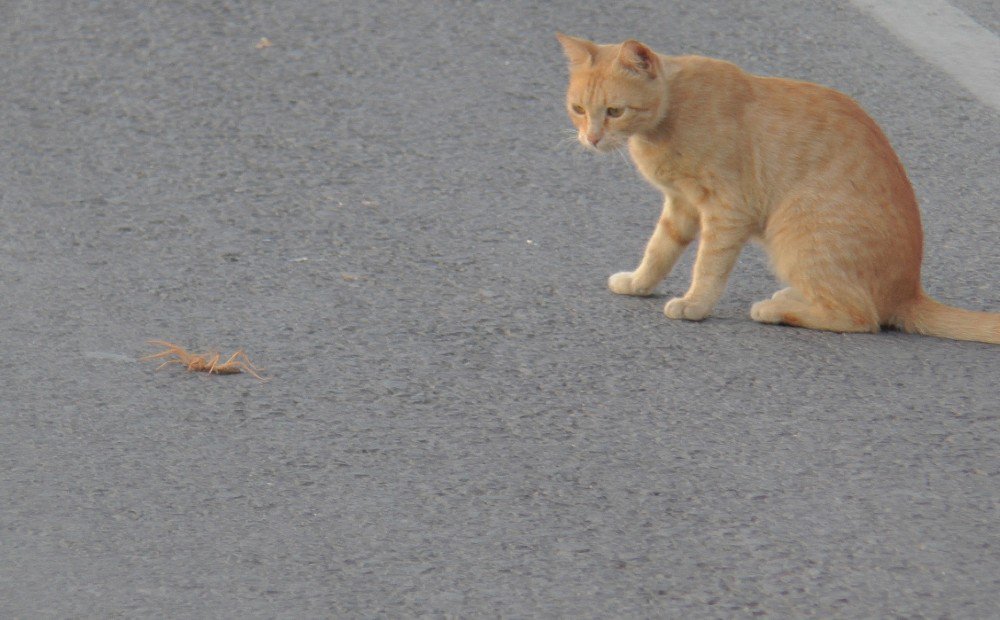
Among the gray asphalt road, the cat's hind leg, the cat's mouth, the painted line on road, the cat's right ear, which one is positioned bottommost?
the gray asphalt road

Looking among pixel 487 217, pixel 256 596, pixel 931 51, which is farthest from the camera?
pixel 931 51

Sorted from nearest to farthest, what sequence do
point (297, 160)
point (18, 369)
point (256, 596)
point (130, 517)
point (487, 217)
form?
point (256, 596) → point (130, 517) → point (18, 369) → point (487, 217) → point (297, 160)

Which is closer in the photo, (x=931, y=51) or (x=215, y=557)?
(x=215, y=557)

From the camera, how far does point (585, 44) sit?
407 cm

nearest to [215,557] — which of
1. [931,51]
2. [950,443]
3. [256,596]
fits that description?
[256,596]

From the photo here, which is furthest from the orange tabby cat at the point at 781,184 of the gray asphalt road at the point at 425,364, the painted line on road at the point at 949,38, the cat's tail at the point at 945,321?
the painted line on road at the point at 949,38

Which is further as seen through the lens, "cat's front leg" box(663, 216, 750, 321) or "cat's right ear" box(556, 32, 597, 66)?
"cat's right ear" box(556, 32, 597, 66)

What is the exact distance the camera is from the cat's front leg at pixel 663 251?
4.06m

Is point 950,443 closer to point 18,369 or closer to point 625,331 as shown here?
point 625,331

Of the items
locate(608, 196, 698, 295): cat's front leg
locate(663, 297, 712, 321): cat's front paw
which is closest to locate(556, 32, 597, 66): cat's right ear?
locate(608, 196, 698, 295): cat's front leg

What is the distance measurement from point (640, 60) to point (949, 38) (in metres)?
2.65

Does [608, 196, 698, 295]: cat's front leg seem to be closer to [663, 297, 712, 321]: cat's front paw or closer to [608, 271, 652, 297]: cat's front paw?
[608, 271, 652, 297]: cat's front paw

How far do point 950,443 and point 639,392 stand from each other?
31.4 inches

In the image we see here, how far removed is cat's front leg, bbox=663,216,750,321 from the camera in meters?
3.91
